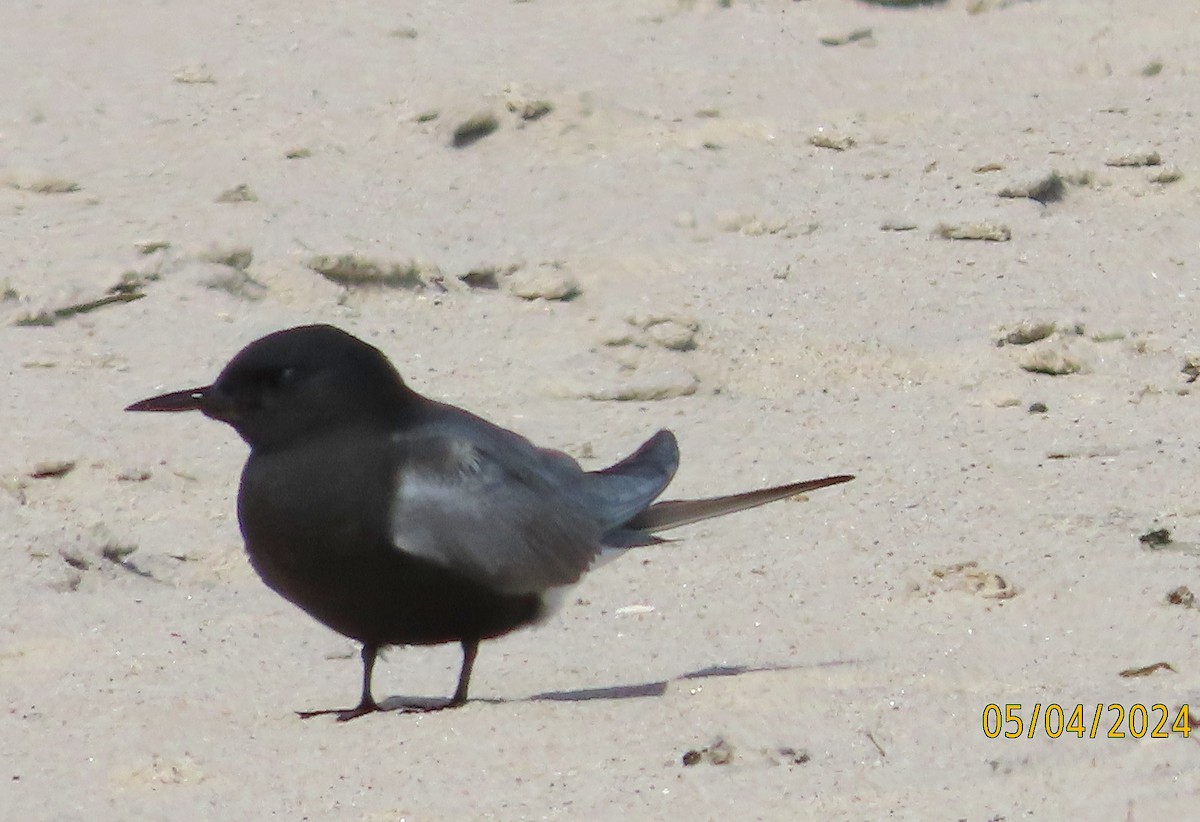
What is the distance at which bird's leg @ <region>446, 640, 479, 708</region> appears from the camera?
383cm

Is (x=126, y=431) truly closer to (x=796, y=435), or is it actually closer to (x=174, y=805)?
(x=796, y=435)

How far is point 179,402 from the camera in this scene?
3906mm

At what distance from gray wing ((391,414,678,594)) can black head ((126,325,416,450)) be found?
11 cm

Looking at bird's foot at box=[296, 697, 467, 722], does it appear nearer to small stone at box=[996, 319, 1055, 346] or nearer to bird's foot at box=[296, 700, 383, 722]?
bird's foot at box=[296, 700, 383, 722]

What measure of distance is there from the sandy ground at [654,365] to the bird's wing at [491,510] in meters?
0.23

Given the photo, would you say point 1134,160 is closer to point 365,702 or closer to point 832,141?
point 832,141

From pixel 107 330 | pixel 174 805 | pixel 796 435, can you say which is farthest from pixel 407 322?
pixel 174 805

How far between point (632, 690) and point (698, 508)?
63 cm

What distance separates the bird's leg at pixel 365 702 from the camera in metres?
3.74

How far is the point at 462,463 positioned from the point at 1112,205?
3.28 m

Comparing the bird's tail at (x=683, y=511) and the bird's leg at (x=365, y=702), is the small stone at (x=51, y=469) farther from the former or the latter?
the bird's tail at (x=683, y=511)

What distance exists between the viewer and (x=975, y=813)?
3074mm

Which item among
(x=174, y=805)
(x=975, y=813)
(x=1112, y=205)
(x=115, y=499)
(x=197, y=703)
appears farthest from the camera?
(x=1112, y=205)

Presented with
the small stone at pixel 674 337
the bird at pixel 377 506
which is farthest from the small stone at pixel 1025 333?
the bird at pixel 377 506
